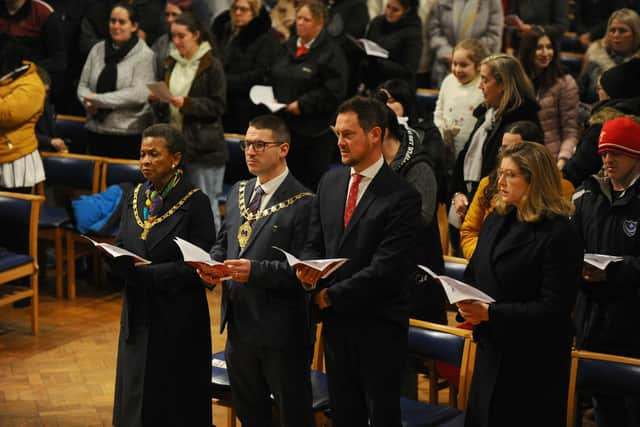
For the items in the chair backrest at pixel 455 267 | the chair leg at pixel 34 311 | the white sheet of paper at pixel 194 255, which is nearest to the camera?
the white sheet of paper at pixel 194 255

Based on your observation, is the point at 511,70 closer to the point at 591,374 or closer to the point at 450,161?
the point at 450,161

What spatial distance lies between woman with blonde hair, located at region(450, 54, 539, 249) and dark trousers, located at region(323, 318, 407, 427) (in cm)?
159

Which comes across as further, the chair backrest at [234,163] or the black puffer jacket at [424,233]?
the chair backrest at [234,163]

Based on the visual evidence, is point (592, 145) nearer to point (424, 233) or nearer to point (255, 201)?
point (424, 233)

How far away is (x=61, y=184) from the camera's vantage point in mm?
7207

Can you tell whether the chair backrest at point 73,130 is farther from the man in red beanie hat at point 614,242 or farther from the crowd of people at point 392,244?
the man in red beanie hat at point 614,242

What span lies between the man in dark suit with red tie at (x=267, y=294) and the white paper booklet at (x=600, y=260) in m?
1.08

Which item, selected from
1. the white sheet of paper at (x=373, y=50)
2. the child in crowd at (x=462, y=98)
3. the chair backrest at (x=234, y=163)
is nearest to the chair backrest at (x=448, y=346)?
the child in crowd at (x=462, y=98)

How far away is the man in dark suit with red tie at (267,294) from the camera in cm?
392

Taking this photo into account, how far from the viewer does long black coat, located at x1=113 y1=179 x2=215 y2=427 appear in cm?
438

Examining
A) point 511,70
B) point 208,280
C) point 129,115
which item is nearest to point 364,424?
point 208,280

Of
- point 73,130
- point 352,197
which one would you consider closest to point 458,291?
point 352,197

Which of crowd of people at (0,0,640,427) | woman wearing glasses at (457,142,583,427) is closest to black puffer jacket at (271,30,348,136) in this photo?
crowd of people at (0,0,640,427)

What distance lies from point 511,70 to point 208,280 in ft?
6.97
